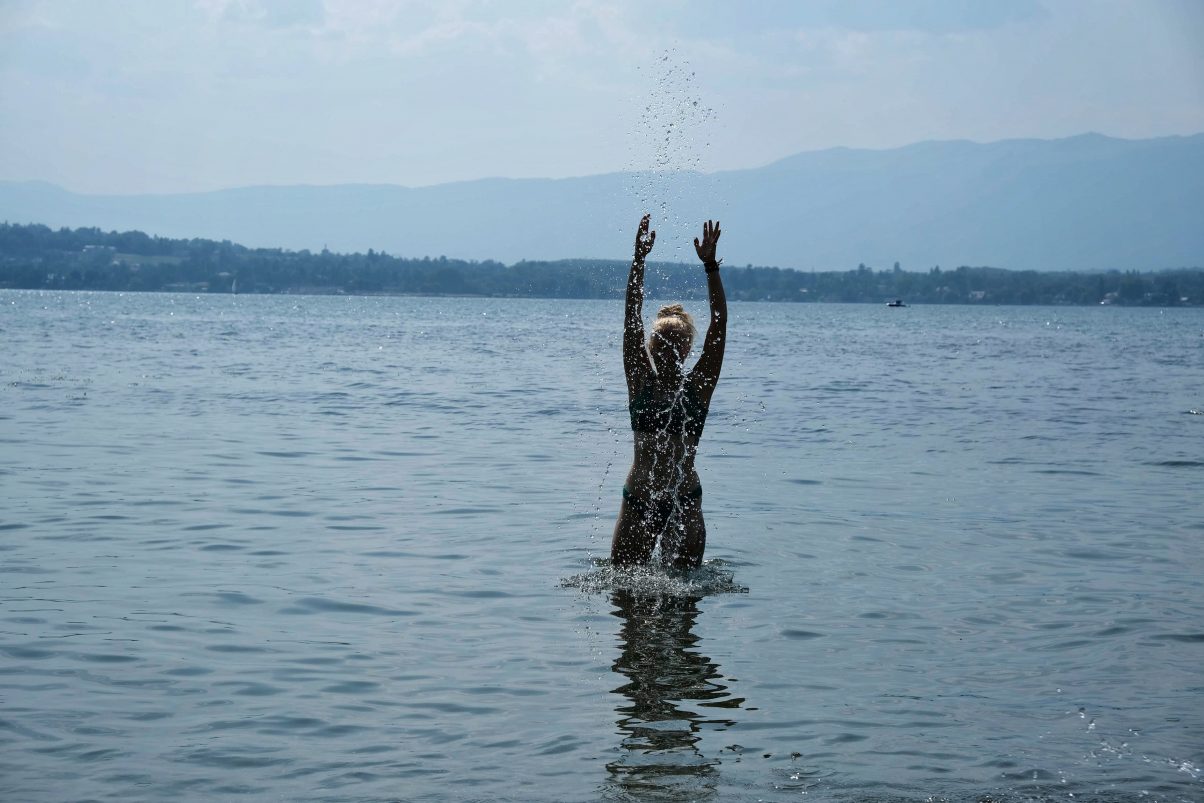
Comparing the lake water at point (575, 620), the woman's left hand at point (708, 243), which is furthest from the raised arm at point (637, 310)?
the lake water at point (575, 620)

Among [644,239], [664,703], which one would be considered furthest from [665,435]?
[664,703]

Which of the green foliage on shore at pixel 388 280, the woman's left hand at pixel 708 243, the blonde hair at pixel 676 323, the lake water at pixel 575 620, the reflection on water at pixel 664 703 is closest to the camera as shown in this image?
the reflection on water at pixel 664 703

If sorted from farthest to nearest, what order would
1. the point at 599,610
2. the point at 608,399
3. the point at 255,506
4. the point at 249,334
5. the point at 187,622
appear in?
the point at 249,334, the point at 608,399, the point at 255,506, the point at 599,610, the point at 187,622

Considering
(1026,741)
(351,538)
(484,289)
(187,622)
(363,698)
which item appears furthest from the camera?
(484,289)

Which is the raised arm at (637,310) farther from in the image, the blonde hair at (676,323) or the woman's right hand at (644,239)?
the blonde hair at (676,323)

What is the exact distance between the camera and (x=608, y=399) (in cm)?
2722

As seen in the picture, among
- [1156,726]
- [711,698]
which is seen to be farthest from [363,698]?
[1156,726]

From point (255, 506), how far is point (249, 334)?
1948 inches

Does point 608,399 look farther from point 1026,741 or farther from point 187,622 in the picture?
point 1026,741

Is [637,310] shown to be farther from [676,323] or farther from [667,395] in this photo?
[667,395]

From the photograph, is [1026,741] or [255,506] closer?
[1026,741]

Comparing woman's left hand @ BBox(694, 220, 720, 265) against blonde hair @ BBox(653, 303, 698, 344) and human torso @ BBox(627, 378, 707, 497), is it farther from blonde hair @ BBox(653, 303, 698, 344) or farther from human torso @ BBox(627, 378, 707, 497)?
human torso @ BBox(627, 378, 707, 497)

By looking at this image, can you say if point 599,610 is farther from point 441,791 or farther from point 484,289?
point 484,289

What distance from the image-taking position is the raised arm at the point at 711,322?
796 cm
